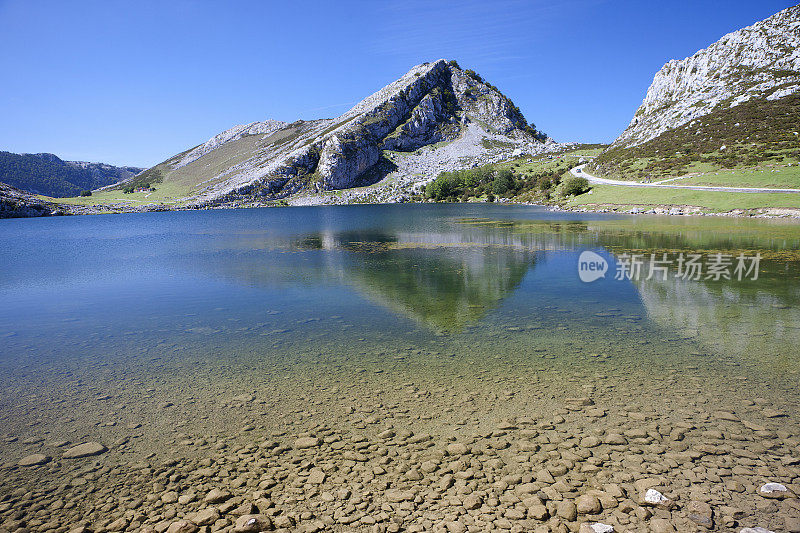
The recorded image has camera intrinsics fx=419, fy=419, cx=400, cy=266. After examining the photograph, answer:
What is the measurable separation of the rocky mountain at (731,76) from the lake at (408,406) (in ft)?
378

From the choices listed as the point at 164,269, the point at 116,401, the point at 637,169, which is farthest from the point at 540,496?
the point at 637,169

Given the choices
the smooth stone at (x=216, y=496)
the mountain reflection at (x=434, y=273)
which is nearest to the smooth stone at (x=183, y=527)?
the smooth stone at (x=216, y=496)

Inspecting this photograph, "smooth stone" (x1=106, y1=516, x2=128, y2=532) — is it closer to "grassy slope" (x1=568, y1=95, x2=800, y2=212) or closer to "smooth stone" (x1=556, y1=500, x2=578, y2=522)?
"smooth stone" (x1=556, y1=500, x2=578, y2=522)

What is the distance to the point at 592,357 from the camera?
12719 mm

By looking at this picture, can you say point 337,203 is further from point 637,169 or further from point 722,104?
point 722,104

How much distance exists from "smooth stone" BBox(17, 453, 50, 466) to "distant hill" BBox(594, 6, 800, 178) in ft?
293

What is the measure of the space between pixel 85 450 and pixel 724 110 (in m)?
135

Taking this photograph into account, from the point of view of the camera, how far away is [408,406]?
10.0 m

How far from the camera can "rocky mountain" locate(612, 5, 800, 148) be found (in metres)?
105

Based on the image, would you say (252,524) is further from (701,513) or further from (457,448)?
(701,513)

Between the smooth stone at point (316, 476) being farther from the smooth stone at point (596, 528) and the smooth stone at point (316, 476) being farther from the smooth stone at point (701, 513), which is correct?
the smooth stone at point (701, 513)

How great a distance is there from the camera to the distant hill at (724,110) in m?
77.2

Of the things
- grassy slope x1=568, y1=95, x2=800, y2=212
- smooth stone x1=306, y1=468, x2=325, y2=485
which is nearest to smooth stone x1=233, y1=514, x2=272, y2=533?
smooth stone x1=306, y1=468, x2=325, y2=485

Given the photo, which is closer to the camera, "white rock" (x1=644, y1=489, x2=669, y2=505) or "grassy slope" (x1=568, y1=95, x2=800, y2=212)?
"white rock" (x1=644, y1=489, x2=669, y2=505)
